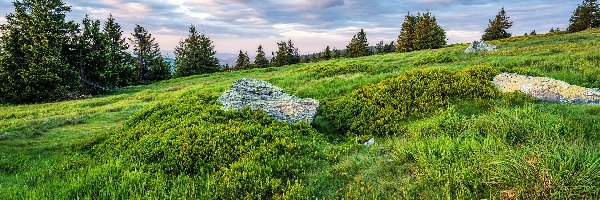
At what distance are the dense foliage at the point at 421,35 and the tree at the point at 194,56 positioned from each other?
161 ft

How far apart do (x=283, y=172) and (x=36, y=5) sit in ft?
140

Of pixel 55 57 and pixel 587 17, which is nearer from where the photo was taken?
pixel 55 57

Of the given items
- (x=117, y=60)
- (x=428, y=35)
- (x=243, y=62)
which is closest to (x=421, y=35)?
(x=428, y=35)

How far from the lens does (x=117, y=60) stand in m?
55.0

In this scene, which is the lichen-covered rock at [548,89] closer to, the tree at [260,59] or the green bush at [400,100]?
the green bush at [400,100]

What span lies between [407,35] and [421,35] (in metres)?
6.50

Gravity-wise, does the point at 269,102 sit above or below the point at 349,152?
above

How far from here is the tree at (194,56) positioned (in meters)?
88.7

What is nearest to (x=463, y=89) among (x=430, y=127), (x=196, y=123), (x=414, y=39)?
(x=430, y=127)

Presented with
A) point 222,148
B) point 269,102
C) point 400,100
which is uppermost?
point 269,102

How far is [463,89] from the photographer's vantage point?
44.6 ft

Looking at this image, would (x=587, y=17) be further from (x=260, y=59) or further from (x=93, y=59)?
(x=93, y=59)

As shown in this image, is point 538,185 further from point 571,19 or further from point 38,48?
point 571,19

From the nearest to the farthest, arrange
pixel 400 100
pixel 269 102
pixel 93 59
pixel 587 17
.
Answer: pixel 400 100, pixel 269 102, pixel 93 59, pixel 587 17
